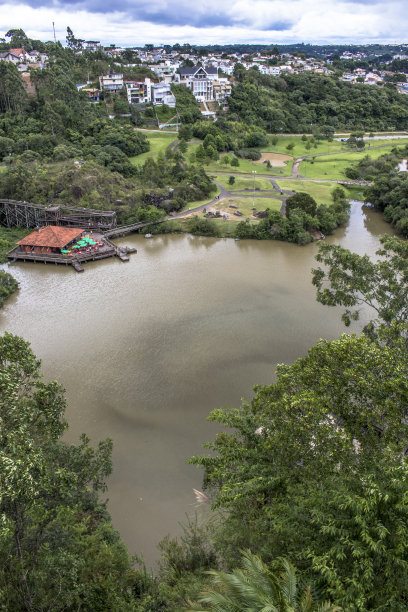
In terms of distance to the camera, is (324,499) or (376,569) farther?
(324,499)

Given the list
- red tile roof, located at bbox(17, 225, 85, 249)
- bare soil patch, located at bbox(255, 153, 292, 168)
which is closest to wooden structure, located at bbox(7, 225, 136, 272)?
red tile roof, located at bbox(17, 225, 85, 249)

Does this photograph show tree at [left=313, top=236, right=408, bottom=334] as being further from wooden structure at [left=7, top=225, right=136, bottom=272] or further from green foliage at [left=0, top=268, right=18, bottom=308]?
green foliage at [left=0, top=268, right=18, bottom=308]

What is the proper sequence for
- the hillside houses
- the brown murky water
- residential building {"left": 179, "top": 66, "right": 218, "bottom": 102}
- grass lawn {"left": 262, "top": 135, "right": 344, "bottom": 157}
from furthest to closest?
1. residential building {"left": 179, "top": 66, "right": 218, "bottom": 102}
2. the hillside houses
3. grass lawn {"left": 262, "top": 135, "right": 344, "bottom": 157}
4. the brown murky water

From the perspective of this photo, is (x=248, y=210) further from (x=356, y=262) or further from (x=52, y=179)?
(x=356, y=262)

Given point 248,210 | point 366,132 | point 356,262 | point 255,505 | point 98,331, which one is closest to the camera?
point 255,505

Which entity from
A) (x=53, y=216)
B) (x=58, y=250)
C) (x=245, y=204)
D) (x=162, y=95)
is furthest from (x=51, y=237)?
(x=162, y=95)

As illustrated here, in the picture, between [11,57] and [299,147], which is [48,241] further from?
[11,57]

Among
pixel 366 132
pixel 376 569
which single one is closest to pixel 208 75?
pixel 366 132
